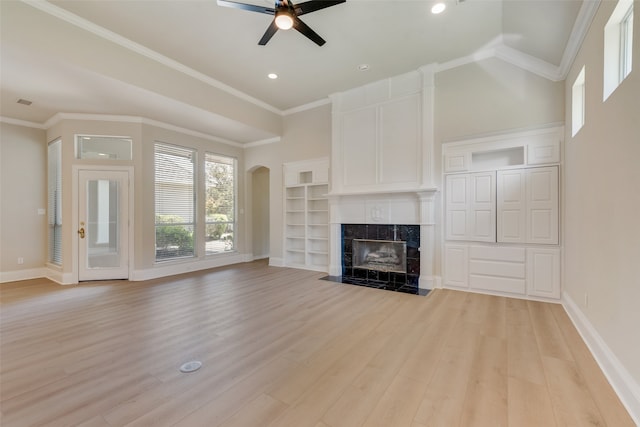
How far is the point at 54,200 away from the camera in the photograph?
560 centimetres

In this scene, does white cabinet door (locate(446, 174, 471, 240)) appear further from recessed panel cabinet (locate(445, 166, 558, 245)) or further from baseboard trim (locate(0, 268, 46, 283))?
baseboard trim (locate(0, 268, 46, 283))

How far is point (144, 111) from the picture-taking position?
488 centimetres

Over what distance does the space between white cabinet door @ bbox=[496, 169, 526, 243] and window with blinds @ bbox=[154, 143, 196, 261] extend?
6146 mm

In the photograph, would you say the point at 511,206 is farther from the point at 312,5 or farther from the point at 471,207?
the point at 312,5

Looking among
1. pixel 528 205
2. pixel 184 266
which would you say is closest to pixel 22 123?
pixel 184 266

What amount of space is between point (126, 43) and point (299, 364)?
4743 millimetres

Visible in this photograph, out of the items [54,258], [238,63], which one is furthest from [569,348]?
[54,258]

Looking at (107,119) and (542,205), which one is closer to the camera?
(542,205)

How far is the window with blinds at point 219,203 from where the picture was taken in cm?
650

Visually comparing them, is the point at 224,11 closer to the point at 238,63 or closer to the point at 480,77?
the point at 238,63

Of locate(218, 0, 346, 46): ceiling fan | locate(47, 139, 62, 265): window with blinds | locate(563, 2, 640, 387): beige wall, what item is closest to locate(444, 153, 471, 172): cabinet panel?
locate(563, 2, 640, 387): beige wall

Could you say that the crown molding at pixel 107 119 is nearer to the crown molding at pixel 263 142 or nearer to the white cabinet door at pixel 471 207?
the crown molding at pixel 263 142

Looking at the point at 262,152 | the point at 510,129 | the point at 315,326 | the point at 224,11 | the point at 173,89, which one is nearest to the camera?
the point at 315,326

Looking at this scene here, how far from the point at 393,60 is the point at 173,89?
3656mm
